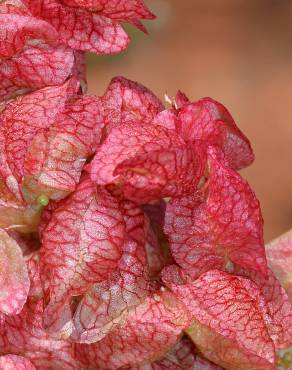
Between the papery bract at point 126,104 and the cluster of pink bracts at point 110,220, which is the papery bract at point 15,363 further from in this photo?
the papery bract at point 126,104

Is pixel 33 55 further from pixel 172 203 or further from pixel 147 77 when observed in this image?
pixel 147 77

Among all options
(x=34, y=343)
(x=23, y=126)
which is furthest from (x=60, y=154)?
(x=34, y=343)

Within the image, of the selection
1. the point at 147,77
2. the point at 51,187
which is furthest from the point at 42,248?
the point at 147,77

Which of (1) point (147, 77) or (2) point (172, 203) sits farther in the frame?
(1) point (147, 77)

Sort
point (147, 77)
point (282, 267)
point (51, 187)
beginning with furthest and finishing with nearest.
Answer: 1. point (147, 77)
2. point (282, 267)
3. point (51, 187)

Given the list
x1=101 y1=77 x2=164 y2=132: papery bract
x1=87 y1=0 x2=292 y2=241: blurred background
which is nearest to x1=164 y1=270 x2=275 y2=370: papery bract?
x1=101 y1=77 x2=164 y2=132: papery bract

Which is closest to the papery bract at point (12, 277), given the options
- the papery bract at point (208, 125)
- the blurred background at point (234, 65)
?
the papery bract at point (208, 125)

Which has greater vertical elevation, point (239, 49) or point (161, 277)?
point (161, 277)
